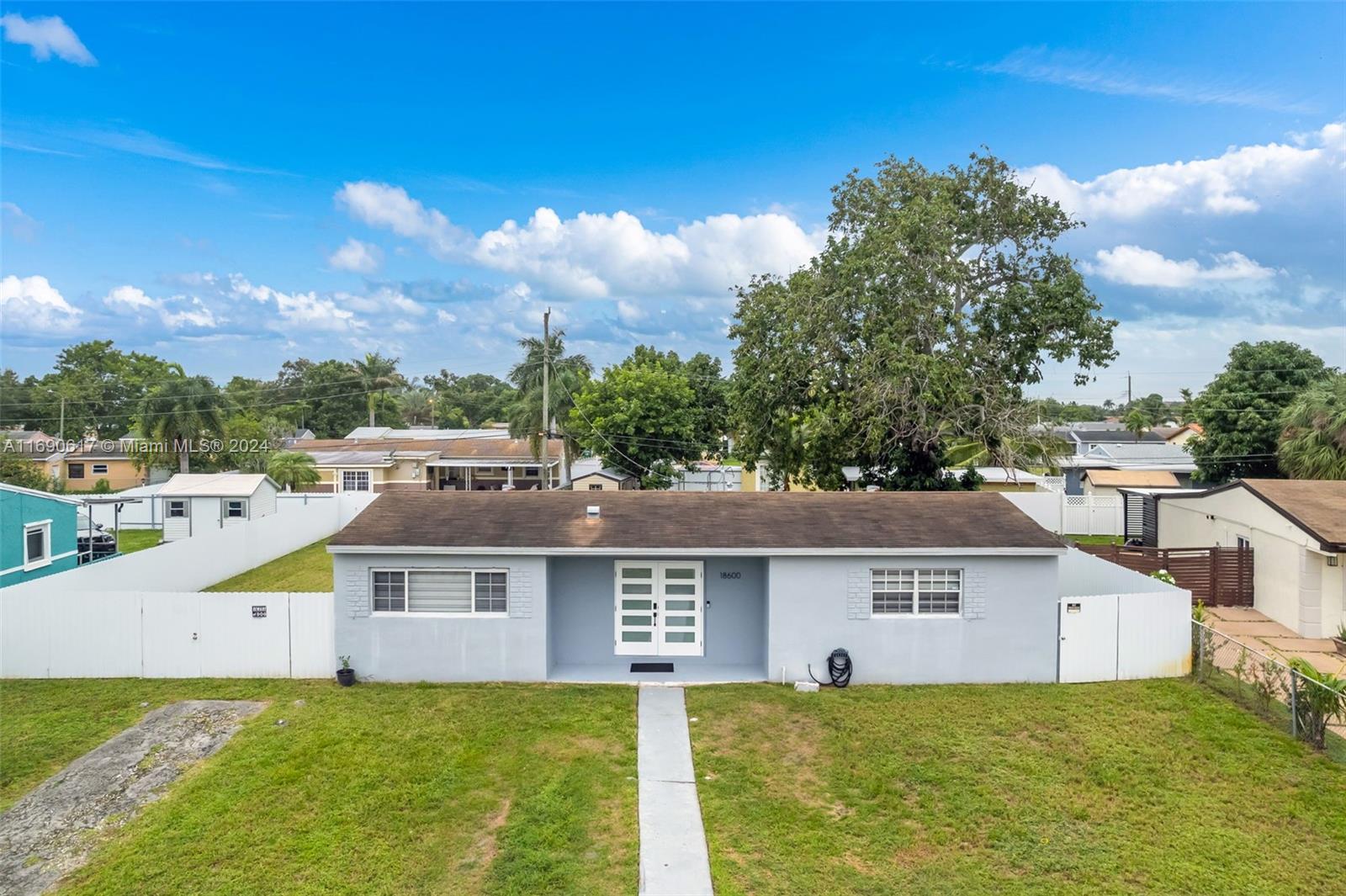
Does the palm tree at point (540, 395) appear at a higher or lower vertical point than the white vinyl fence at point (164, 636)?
higher

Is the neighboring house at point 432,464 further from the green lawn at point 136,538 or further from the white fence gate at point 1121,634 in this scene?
the white fence gate at point 1121,634

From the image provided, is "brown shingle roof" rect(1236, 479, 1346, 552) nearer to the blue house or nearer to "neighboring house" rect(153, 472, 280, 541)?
the blue house

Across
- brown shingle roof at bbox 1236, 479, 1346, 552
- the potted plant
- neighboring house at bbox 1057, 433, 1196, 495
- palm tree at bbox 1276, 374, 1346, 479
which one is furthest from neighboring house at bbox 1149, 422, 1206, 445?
the potted plant

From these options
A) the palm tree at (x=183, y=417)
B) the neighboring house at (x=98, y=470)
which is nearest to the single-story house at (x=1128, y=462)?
the palm tree at (x=183, y=417)

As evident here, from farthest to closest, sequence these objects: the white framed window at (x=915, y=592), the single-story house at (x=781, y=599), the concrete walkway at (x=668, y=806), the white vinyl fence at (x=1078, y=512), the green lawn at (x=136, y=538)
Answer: the white vinyl fence at (x=1078, y=512) < the green lawn at (x=136, y=538) < the white framed window at (x=915, y=592) < the single-story house at (x=781, y=599) < the concrete walkway at (x=668, y=806)

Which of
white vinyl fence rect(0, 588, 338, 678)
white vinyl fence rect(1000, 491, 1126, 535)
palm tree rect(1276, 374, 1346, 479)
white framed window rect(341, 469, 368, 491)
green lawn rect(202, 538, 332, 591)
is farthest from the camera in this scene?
white framed window rect(341, 469, 368, 491)

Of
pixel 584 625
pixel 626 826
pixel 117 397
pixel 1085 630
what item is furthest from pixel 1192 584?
pixel 117 397

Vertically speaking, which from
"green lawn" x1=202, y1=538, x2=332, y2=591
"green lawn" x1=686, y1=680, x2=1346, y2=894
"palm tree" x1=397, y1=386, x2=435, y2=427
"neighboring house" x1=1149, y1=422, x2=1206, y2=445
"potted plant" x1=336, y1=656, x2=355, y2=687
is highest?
"palm tree" x1=397, y1=386, x2=435, y2=427
